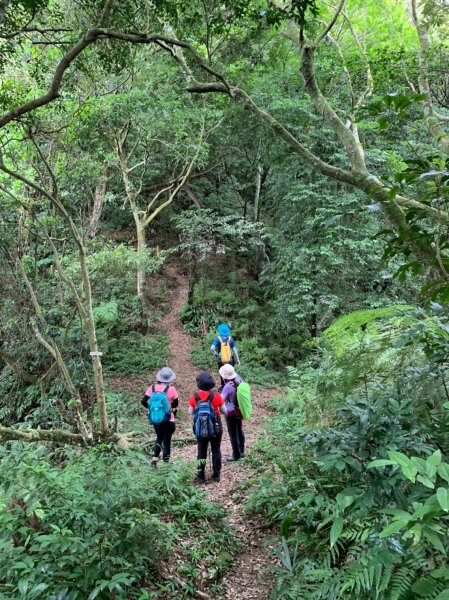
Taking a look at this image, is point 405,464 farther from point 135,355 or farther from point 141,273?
point 141,273

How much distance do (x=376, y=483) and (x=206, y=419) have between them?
13.8ft

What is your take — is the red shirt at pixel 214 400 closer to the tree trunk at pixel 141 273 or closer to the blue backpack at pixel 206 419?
the blue backpack at pixel 206 419

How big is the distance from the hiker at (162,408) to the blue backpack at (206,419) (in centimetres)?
53

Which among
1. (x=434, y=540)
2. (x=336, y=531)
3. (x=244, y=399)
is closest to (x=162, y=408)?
(x=244, y=399)

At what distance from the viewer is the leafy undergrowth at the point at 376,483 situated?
1762mm

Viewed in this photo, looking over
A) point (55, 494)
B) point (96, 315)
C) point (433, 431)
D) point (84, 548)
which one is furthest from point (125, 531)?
point (96, 315)

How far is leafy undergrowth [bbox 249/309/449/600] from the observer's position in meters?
1.76

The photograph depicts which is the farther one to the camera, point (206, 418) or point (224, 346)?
point (224, 346)

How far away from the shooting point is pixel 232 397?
671 cm

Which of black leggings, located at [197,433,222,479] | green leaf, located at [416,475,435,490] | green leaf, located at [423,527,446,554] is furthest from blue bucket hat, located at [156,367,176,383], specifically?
green leaf, located at [416,475,435,490]

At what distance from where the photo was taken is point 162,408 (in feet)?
20.5

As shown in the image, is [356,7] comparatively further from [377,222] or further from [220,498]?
[220,498]

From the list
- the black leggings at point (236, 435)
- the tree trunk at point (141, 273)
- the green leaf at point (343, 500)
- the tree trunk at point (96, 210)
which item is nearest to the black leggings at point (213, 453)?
the black leggings at point (236, 435)

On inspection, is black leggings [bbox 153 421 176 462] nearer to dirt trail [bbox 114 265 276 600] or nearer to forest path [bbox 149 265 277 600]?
forest path [bbox 149 265 277 600]
